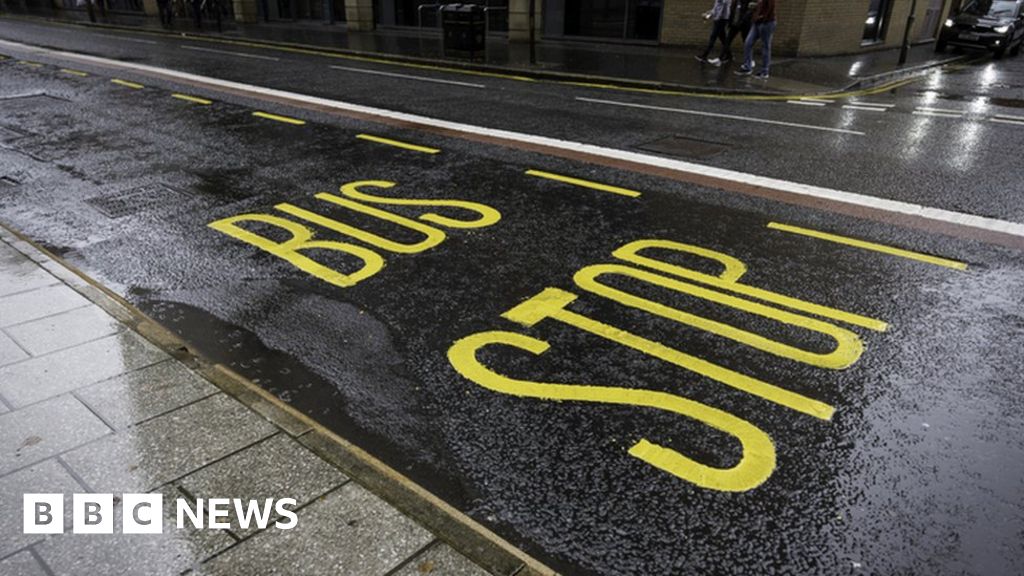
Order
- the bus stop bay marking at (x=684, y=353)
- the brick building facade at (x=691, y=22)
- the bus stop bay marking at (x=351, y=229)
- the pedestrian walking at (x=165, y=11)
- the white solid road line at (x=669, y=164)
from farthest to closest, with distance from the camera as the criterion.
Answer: the pedestrian walking at (x=165, y=11) < the brick building facade at (x=691, y=22) < the white solid road line at (x=669, y=164) < the bus stop bay marking at (x=351, y=229) < the bus stop bay marking at (x=684, y=353)

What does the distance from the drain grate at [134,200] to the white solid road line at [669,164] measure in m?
4.11

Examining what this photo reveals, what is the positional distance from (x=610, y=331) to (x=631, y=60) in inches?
565

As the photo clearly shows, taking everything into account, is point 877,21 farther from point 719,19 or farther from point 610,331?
point 610,331

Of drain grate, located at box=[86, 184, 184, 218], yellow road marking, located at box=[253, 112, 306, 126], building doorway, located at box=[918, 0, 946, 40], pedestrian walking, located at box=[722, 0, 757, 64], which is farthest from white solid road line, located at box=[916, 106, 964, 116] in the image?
building doorway, located at box=[918, 0, 946, 40]

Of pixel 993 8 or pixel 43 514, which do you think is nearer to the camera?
pixel 43 514

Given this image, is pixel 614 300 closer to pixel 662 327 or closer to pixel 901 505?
pixel 662 327

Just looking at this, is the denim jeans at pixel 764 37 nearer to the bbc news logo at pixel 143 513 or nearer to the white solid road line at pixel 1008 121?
the white solid road line at pixel 1008 121

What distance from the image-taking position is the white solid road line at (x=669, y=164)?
6270 mm

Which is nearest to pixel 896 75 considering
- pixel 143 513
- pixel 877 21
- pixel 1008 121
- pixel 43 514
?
pixel 1008 121

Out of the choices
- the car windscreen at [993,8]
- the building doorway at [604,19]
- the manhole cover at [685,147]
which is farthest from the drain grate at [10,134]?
the car windscreen at [993,8]

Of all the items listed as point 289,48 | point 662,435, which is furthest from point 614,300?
point 289,48

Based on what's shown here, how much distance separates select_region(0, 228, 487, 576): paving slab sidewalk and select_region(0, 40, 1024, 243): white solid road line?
5.79 m

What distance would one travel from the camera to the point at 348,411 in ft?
11.6

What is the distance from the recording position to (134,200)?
687 cm
